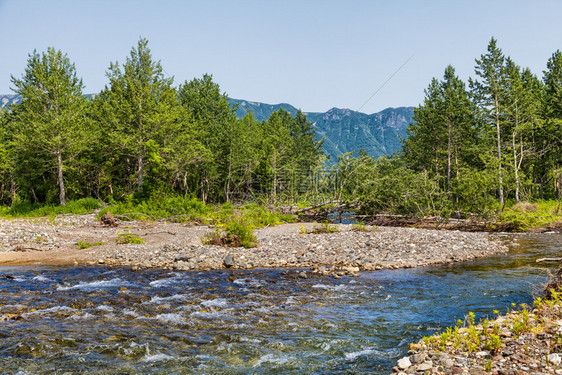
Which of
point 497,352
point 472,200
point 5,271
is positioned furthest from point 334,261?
point 472,200

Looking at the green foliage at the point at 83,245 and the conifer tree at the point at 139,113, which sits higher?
the conifer tree at the point at 139,113

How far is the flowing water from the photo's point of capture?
6.14 m

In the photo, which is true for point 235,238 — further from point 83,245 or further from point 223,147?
point 223,147

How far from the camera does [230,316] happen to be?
27.6 ft

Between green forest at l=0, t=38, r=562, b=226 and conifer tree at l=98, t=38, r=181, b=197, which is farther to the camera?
conifer tree at l=98, t=38, r=181, b=197

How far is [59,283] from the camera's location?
1120 cm

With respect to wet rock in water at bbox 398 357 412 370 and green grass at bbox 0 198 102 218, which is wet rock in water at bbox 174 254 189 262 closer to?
wet rock in water at bbox 398 357 412 370

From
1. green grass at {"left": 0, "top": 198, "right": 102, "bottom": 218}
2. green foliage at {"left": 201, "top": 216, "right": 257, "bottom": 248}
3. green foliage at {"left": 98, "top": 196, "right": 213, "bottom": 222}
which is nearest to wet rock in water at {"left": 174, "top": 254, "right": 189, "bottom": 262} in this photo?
green foliage at {"left": 201, "top": 216, "right": 257, "bottom": 248}

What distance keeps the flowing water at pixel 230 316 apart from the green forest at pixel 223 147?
16260mm

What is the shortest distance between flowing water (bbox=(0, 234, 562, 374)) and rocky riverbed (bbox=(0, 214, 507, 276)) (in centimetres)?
Answer: 123

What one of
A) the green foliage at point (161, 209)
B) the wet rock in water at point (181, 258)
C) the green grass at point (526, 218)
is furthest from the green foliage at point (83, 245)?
the green grass at point (526, 218)

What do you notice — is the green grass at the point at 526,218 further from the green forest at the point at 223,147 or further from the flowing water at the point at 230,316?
the flowing water at the point at 230,316

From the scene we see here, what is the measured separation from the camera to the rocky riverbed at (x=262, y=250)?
564 inches

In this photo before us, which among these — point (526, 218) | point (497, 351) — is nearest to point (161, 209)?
point (526, 218)
